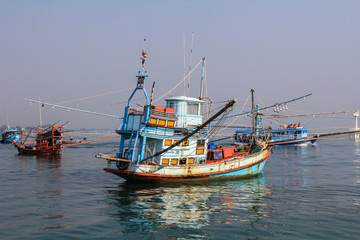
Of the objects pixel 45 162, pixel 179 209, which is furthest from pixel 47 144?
pixel 179 209

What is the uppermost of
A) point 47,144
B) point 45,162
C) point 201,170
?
point 47,144

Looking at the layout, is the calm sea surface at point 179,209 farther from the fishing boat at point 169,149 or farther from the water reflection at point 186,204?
the fishing boat at point 169,149

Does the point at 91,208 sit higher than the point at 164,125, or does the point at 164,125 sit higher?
the point at 164,125

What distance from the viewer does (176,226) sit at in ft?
52.4

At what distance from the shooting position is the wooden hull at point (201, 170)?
2523 centimetres

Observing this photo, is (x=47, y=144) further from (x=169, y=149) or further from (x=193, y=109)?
(x=169, y=149)

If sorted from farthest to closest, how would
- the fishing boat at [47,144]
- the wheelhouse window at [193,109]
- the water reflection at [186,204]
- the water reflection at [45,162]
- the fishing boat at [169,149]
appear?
the fishing boat at [47,144], the water reflection at [45,162], the wheelhouse window at [193,109], the fishing boat at [169,149], the water reflection at [186,204]

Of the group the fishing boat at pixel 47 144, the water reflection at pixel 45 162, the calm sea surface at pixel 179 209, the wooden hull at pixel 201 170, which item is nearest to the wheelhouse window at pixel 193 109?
the wooden hull at pixel 201 170

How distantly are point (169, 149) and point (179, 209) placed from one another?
22.8ft

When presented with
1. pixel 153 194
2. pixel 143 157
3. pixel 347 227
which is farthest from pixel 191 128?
pixel 347 227

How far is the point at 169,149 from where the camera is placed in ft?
83.0

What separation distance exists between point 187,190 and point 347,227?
11.7m

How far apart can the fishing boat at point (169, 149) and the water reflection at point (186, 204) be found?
3.74ft

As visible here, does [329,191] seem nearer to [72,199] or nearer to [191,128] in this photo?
[191,128]
